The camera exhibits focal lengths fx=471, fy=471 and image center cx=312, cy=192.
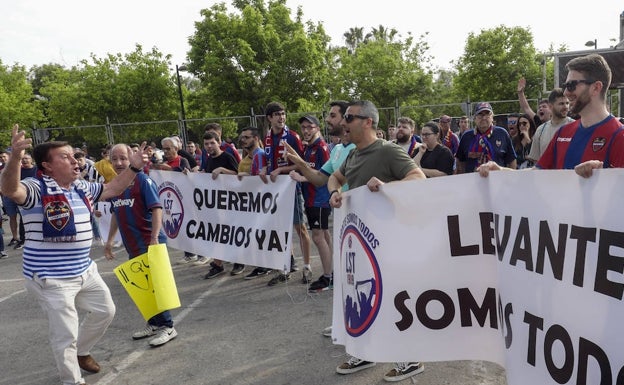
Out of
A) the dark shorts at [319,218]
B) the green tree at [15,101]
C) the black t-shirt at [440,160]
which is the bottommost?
the dark shorts at [319,218]

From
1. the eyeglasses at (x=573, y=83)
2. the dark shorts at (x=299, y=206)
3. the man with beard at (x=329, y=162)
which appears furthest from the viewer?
the dark shorts at (x=299, y=206)

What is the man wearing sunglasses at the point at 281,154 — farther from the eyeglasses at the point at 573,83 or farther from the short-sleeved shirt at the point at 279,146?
the eyeglasses at the point at 573,83

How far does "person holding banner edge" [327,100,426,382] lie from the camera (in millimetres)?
3238

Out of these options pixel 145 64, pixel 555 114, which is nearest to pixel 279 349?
pixel 555 114

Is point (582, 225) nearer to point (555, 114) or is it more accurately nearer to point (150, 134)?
point (555, 114)

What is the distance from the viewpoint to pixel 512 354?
8.18ft

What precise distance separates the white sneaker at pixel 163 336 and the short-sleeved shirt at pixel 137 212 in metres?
0.80

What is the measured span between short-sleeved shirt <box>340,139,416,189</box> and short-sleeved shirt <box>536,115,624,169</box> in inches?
35.1

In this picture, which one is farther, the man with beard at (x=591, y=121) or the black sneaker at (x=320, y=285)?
the black sneaker at (x=320, y=285)

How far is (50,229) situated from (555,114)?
521cm

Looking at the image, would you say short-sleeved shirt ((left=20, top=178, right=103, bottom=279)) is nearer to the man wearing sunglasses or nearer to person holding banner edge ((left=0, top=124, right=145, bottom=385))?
person holding banner edge ((left=0, top=124, right=145, bottom=385))

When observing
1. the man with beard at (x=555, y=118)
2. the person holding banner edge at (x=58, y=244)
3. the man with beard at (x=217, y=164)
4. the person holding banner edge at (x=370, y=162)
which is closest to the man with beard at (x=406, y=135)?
the man with beard at (x=555, y=118)

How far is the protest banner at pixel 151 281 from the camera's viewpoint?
13.3 ft

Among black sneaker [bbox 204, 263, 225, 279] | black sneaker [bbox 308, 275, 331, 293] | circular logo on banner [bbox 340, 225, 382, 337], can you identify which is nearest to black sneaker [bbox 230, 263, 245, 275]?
black sneaker [bbox 204, 263, 225, 279]
